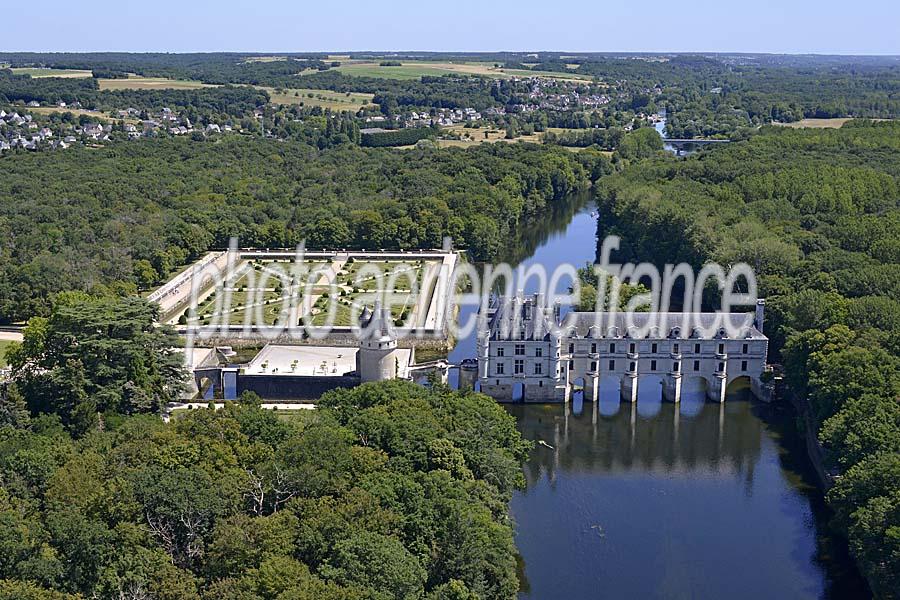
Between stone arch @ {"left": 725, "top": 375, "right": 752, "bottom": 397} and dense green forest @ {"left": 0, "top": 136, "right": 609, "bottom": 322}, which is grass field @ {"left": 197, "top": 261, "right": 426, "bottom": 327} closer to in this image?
dense green forest @ {"left": 0, "top": 136, "right": 609, "bottom": 322}

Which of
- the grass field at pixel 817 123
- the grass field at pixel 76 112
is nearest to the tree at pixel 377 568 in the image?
the grass field at pixel 76 112

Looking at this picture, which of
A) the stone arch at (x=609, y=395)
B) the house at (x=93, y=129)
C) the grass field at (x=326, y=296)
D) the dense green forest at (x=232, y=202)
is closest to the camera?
the stone arch at (x=609, y=395)

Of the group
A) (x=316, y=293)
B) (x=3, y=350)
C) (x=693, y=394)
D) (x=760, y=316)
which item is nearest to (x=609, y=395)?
(x=693, y=394)

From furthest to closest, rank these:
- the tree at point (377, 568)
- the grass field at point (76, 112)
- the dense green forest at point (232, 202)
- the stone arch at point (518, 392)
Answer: the grass field at point (76, 112), the dense green forest at point (232, 202), the stone arch at point (518, 392), the tree at point (377, 568)

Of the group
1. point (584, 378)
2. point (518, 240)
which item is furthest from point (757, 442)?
point (518, 240)

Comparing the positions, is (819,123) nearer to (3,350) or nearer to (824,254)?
(824,254)

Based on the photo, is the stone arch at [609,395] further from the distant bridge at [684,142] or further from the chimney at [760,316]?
the distant bridge at [684,142]

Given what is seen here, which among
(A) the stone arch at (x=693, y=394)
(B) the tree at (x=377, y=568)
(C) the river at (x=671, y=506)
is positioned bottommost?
(C) the river at (x=671, y=506)
